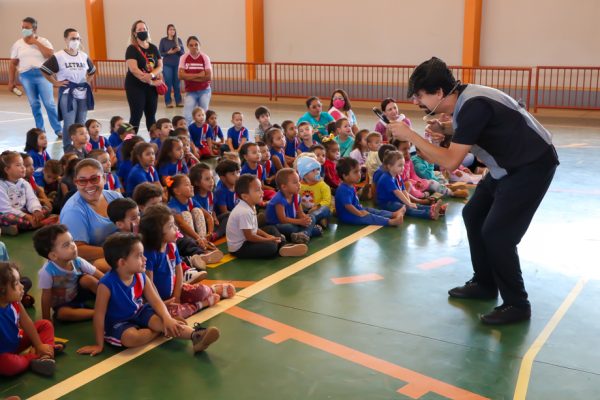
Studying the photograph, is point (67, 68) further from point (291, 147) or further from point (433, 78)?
point (433, 78)

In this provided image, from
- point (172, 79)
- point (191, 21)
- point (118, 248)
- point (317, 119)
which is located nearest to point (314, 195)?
point (118, 248)

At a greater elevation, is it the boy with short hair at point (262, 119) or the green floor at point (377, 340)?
the boy with short hair at point (262, 119)

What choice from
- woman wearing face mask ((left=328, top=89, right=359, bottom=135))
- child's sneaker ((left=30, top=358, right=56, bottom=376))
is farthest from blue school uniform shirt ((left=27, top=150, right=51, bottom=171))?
child's sneaker ((left=30, top=358, right=56, bottom=376))

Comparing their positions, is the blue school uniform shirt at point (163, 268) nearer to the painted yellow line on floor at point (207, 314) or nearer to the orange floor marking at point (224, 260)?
the painted yellow line on floor at point (207, 314)

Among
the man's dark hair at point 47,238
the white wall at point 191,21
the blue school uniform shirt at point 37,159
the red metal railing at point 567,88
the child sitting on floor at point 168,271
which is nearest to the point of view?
the man's dark hair at point 47,238

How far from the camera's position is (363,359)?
4203 mm

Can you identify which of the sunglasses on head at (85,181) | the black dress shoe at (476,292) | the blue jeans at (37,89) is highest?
the blue jeans at (37,89)

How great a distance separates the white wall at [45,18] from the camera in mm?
24516

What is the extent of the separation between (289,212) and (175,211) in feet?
3.85

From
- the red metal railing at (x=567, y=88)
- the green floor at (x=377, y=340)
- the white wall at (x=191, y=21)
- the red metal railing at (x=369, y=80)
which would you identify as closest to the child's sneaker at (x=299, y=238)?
the green floor at (x=377, y=340)

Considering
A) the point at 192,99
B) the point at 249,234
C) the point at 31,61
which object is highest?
the point at 31,61

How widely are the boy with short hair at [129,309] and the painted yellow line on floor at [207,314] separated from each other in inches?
3.4

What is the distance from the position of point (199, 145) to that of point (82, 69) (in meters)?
2.20

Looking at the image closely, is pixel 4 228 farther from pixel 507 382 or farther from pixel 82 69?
pixel 507 382
